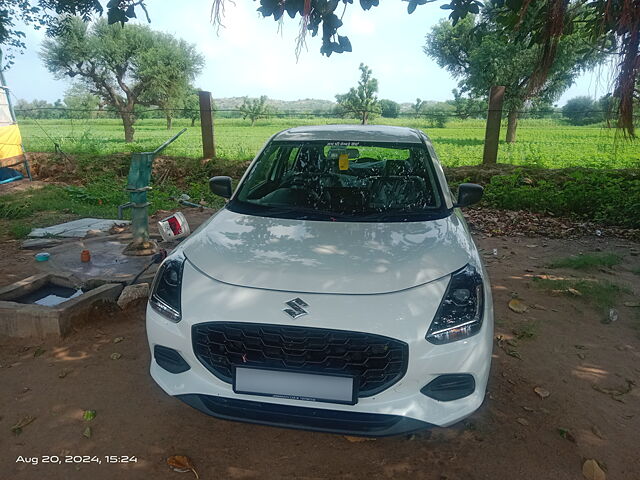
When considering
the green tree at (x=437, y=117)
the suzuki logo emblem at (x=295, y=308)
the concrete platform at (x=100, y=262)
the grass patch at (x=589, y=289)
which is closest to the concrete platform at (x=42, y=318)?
the concrete platform at (x=100, y=262)

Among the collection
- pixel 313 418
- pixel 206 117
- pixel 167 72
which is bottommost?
pixel 313 418

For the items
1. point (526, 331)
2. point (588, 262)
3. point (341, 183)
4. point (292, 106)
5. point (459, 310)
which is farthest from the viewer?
point (292, 106)

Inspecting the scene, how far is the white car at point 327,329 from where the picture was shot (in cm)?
193

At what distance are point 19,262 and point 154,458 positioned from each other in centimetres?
368

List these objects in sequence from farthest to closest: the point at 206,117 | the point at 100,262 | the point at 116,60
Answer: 1. the point at 116,60
2. the point at 206,117
3. the point at 100,262

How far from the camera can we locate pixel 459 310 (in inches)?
82.1

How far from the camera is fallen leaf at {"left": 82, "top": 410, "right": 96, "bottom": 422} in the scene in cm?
248

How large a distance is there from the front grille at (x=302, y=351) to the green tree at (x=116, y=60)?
1125 inches

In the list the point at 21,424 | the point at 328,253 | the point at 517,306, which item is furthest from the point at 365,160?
the point at 21,424

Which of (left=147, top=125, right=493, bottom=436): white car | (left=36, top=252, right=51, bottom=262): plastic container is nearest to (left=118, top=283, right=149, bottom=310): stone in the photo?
(left=147, top=125, right=493, bottom=436): white car

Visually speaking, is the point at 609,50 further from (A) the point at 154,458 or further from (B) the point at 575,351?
(A) the point at 154,458

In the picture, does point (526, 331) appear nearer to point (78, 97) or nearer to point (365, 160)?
point (365, 160)

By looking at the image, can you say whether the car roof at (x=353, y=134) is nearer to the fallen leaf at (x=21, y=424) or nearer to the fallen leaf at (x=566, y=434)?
the fallen leaf at (x=566, y=434)

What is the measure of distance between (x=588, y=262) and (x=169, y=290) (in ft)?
14.9
